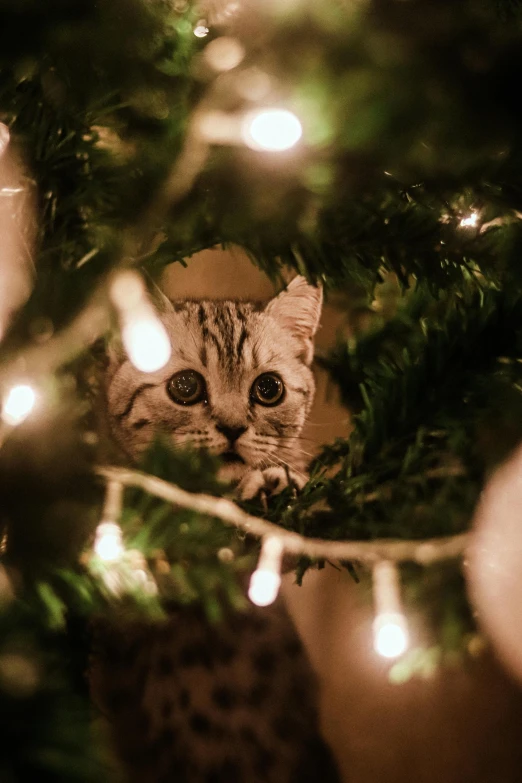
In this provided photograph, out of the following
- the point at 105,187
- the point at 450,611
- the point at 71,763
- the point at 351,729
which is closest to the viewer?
the point at 71,763

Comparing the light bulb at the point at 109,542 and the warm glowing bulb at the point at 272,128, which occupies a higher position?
the warm glowing bulb at the point at 272,128

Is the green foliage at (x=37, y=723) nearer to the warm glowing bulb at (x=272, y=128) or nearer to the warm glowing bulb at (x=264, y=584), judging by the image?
the warm glowing bulb at (x=264, y=584)

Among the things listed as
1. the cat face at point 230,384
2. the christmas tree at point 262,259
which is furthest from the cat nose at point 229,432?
the christmas tree at point 262,259

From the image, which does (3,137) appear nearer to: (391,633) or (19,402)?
(19,402)

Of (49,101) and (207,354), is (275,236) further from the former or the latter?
(207,354)

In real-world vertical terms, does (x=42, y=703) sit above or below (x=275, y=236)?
below

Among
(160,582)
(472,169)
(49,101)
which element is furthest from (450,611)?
(49,101)
